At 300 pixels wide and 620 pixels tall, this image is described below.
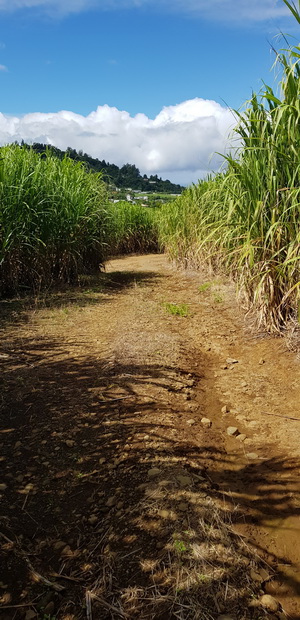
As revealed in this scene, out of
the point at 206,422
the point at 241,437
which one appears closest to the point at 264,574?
the point at 241,437

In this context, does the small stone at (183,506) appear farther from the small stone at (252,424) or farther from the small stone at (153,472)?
the small stone at (252,424)

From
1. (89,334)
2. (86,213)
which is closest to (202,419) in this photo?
(89,334)

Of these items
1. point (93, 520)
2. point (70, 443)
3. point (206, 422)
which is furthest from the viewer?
point (206, 422)

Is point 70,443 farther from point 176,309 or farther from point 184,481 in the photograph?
point 176,309

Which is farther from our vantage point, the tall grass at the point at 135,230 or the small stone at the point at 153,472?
the tall grass at the point at 135,230

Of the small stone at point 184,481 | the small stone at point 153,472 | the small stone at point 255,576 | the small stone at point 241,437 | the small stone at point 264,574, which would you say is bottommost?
the small stone at point 264,574

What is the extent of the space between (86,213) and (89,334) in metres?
3.01

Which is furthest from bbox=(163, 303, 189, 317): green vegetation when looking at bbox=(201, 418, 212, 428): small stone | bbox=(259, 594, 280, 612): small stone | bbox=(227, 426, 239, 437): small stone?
bbox=(259, 594, 280, 612): small stone

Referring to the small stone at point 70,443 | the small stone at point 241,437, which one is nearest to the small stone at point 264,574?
the small stone at point 241,437

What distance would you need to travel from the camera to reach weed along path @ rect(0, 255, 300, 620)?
1521 millimetres

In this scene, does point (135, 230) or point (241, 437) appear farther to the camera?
point (135, 230)

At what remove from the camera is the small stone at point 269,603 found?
57.1 inches

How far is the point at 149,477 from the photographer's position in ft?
6.86

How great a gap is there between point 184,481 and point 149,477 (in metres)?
0.18
